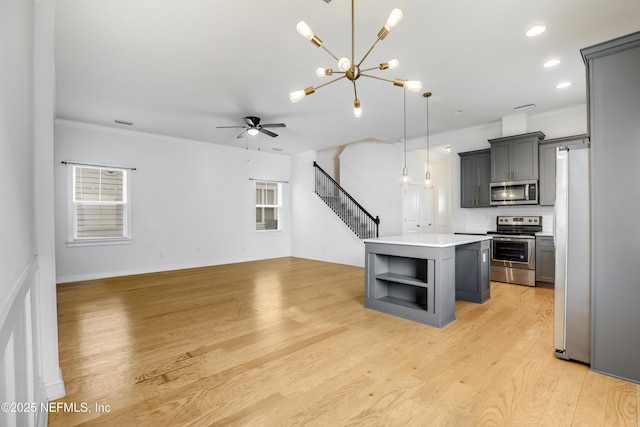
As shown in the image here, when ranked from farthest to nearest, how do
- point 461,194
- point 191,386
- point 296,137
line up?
point 296,137 < point 461,194 < point 191,386

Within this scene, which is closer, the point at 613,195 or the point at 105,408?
the point at 105,408

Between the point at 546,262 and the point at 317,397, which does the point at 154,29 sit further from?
the point at 546,262

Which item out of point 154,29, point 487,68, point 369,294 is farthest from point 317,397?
point 487,68

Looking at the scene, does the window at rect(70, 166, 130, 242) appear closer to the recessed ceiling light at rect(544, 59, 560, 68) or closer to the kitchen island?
the kitchen island

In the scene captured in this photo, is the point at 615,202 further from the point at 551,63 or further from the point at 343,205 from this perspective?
the point at 343,205

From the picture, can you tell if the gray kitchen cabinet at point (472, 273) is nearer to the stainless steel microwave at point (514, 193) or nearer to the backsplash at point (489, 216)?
the stainless steel microwave at point (514, 193)

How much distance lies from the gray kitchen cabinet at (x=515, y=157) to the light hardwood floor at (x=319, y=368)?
91.6 inches

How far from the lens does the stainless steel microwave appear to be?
17.6ft

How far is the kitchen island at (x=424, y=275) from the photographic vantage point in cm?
344

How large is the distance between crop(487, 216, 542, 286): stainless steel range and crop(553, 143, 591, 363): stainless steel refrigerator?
290 cm

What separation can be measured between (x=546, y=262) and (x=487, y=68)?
334 cm

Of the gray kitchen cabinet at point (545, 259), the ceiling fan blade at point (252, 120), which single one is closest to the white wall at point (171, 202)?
the ceiling fan blade at point (252, 120)

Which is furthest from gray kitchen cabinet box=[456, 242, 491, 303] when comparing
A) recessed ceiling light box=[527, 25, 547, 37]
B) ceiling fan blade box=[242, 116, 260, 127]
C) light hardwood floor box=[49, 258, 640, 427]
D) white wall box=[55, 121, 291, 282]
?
white wall box=[55, 121, 291, 282]

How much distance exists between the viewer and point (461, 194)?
647cm
